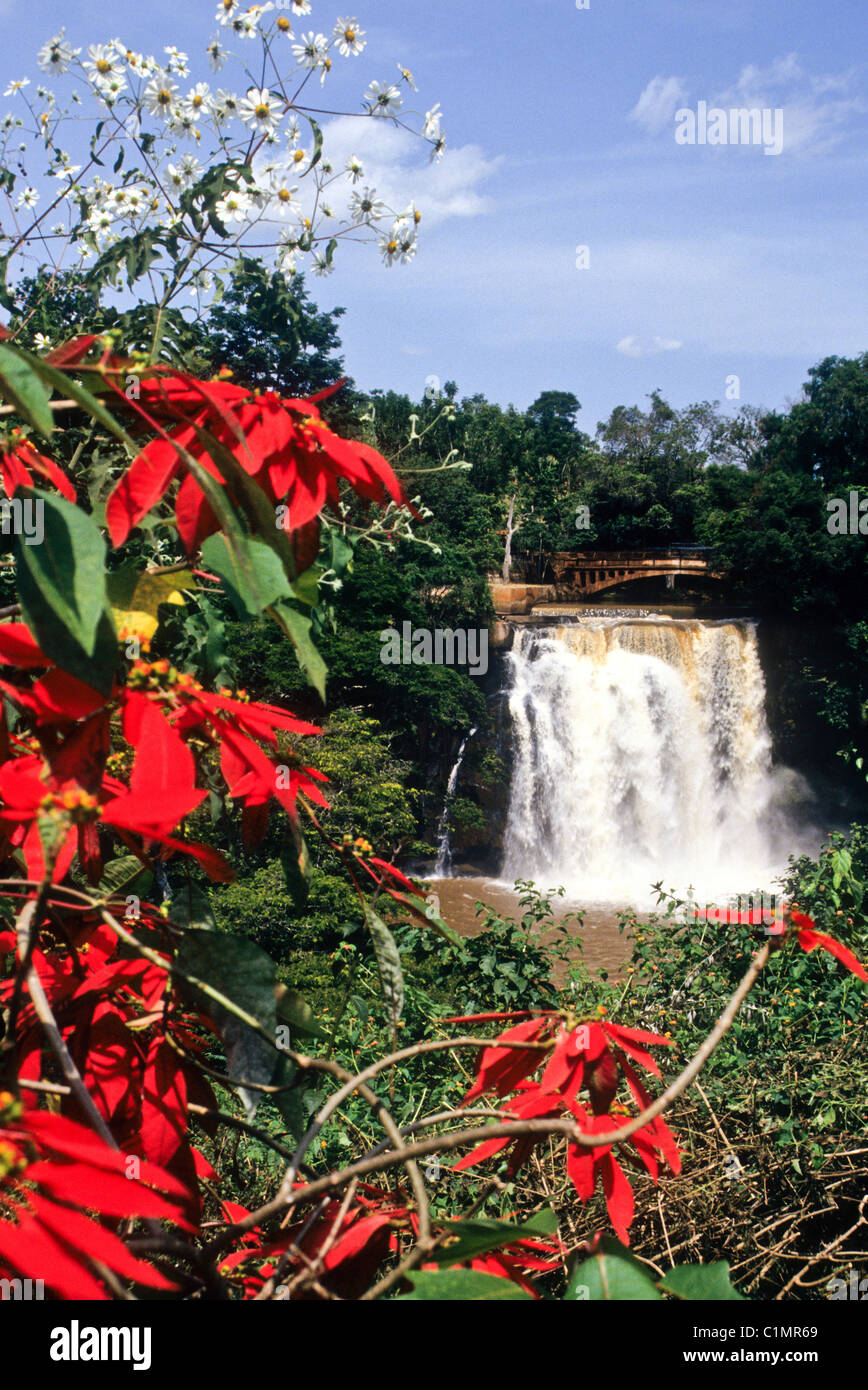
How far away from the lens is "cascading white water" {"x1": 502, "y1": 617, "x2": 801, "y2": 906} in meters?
15.3

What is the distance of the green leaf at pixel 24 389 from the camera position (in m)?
0.51

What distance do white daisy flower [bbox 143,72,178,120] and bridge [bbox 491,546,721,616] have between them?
1576 centimetres

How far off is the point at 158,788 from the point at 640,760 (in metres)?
15.4

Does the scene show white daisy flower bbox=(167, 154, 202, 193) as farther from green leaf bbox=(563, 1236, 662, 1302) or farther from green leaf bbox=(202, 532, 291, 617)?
green leaf bbox=(563, 1236, 662, 1302)

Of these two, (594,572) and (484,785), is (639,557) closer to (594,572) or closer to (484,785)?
(594,572)

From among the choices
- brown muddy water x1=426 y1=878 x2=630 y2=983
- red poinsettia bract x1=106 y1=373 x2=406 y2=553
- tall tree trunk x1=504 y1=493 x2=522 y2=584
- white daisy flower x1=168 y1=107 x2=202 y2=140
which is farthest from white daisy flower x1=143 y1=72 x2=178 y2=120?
tall tree trunk x1=504 y1=493 x2=522 y2=584

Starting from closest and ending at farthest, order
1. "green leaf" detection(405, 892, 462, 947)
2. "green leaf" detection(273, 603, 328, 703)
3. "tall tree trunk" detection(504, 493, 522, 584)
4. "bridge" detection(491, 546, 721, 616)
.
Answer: "green leaf" detection(273, 603, 328, 703), "green leaf" detection(405, 892, 462, 947), "bridge" detection(491, 546, 721, 616), "tall tree trunk" detection(504, 493, 522, 584)

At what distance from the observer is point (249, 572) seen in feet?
1.88

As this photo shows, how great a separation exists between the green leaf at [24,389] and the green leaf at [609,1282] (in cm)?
54

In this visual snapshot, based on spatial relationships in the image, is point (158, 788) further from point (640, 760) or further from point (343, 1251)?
point (640, 760)

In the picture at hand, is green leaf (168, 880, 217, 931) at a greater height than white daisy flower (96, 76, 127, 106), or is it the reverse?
white daisy flower (96, 76, 127, 106)

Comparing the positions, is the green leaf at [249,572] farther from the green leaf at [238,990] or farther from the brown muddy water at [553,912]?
the brown muddy water at [553,912]

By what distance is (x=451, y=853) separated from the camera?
1630 centimetres
